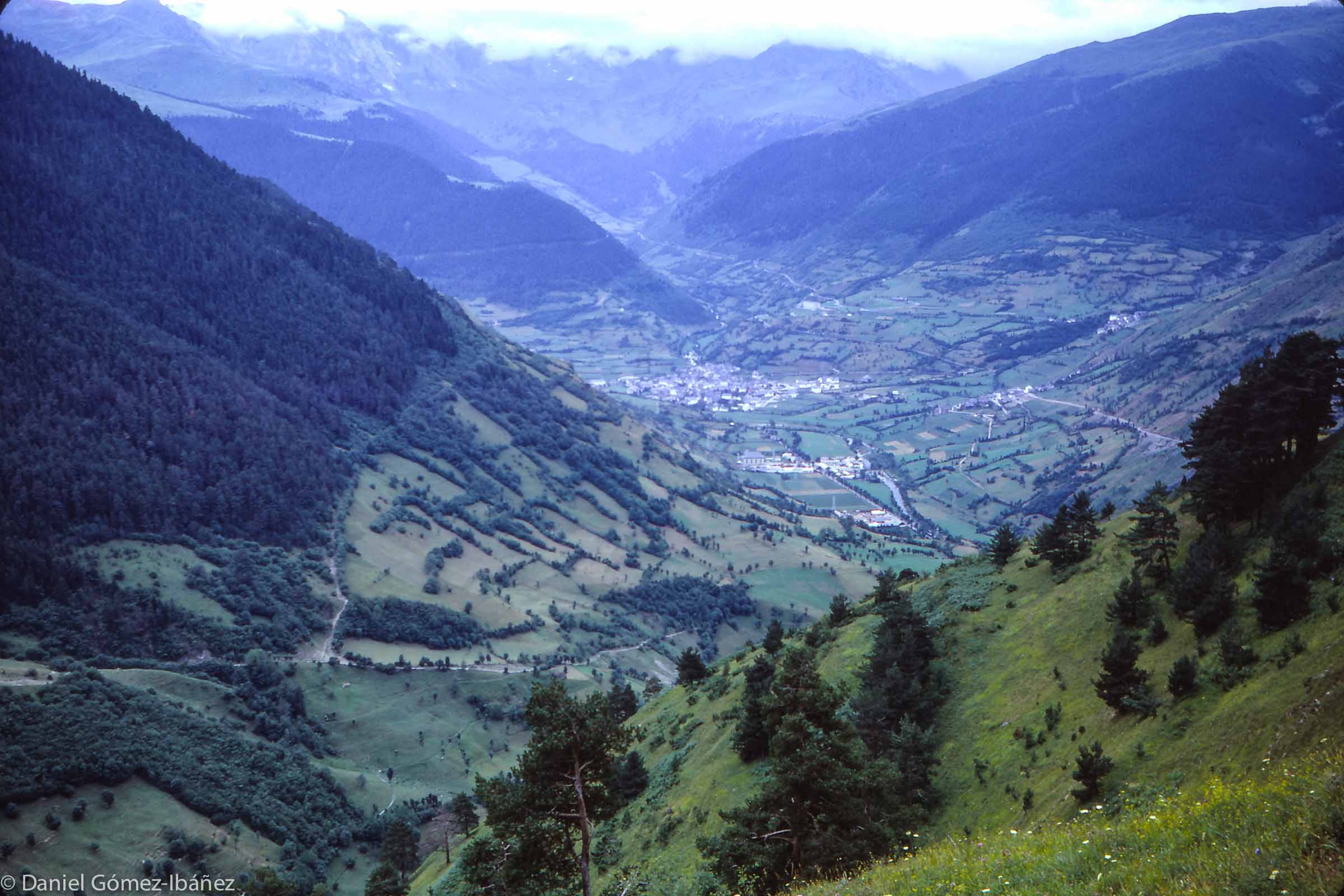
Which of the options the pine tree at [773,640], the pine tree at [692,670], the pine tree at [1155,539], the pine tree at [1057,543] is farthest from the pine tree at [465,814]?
the pine tree at [1155,539]

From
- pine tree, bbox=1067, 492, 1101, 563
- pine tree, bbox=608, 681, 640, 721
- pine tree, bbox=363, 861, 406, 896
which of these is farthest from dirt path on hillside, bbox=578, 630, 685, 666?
pine tree, bbox=1067, 492, 1101, 563

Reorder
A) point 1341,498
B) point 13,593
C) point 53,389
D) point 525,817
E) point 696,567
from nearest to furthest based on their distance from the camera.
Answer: point 525,817
point 1341,498
point 13,593
point 53,389
point 696,567

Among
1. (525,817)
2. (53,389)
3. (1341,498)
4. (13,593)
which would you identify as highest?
(53,389)

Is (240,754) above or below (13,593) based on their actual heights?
below

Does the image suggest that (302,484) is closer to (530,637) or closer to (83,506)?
(83,506)

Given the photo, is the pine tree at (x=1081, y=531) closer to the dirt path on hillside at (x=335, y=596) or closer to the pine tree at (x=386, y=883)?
the pine tree at (x=386, y=883)

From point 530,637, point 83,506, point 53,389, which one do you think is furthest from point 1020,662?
point 53,389

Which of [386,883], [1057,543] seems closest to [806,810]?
[1057,543]
